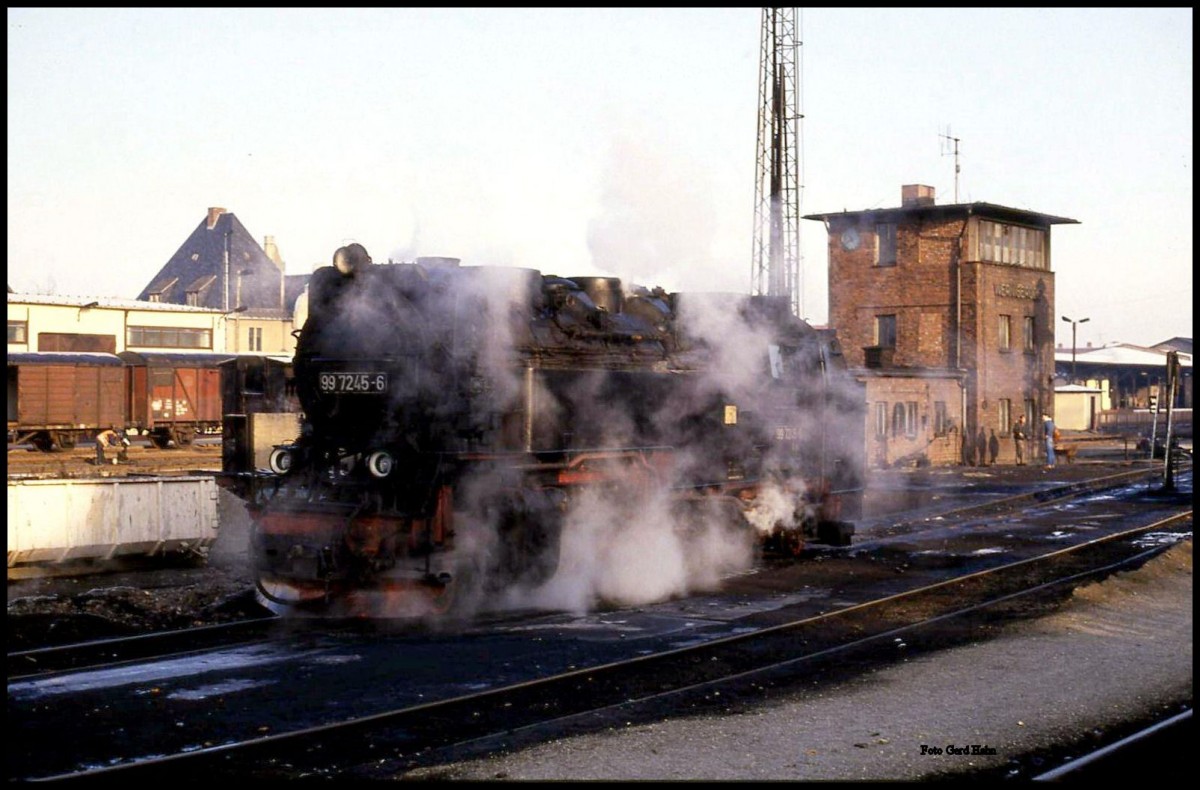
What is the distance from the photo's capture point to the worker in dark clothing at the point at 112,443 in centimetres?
3055

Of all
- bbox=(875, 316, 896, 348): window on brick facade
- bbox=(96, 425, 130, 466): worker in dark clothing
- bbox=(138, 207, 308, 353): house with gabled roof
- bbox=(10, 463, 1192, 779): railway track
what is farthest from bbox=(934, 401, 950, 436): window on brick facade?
bbox=(138, 207, 308, 353): house with gabled roof

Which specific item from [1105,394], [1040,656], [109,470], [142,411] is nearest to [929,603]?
[1040,656]

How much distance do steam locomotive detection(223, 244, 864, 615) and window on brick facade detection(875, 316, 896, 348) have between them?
30470mm

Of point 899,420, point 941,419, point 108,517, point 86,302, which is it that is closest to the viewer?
point 108,517

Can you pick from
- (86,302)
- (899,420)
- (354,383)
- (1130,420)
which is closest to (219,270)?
(86,302)

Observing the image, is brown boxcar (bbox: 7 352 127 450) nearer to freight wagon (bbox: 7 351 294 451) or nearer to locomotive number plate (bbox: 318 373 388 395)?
freight wagon (bbox: 7 351 294 451)

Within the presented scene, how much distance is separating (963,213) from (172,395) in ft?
85.1

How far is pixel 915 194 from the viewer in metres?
44.8

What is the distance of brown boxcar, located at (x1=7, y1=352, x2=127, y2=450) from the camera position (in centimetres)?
3353

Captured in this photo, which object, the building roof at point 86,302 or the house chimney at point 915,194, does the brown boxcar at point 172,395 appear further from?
the house chimney at point 915,194

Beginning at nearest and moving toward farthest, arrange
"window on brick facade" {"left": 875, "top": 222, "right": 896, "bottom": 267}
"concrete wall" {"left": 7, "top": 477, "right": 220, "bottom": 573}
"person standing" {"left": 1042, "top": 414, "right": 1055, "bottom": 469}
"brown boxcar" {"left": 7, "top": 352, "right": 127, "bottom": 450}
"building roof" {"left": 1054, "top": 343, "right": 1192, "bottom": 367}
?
"concrete wall" {"left": 7, "top": 477, "right": 220, "bottom": 573} < "brown boxcar" {"left": 7, "top": 352, "right": 127, "bottom": 450} < "person standing" {"left": 1042, "top": 414, "right": 1055, "bottom": 469} < "window on brick facade" {"left": 875, "top": 222, "right": 896, "bottom": 267} < "building roof" {"left": 1054, "top": 343, "right": 1192, "bottom": 367}

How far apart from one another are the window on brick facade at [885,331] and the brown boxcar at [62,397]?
24.9 m

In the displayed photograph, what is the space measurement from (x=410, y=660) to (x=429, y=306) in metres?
3.56

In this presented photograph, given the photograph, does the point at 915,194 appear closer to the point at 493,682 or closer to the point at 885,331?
the point at 885,331
